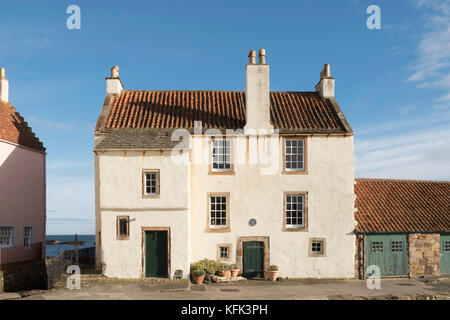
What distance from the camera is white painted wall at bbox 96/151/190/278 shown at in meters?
19.4

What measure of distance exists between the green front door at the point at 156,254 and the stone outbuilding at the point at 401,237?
1038 centimetres

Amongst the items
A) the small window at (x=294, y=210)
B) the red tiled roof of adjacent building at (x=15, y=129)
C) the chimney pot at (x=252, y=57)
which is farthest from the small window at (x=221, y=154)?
the red tiled roof of adjacent building at (x=15, y=129)

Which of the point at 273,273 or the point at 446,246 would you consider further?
the point at 446,246

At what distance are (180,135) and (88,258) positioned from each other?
10245 mm

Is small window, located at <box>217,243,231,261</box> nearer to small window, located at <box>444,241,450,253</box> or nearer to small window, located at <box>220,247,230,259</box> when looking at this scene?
small window, located at <box>220,247,230,259</box>

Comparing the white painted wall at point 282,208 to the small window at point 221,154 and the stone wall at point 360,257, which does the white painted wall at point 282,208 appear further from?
the small window at point 221,154

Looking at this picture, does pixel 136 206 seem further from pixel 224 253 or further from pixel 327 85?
pixel 327 85

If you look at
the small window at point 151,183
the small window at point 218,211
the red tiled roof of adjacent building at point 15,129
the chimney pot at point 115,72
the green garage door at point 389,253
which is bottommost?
the green garage door at point 389,253

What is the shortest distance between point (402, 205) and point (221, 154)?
11.5 meters

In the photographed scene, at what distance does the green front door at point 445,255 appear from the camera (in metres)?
22.3

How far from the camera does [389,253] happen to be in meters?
21.8

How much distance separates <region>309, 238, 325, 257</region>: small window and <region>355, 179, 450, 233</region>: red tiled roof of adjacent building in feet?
7.42

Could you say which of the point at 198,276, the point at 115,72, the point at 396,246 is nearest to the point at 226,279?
the point at 198,276
